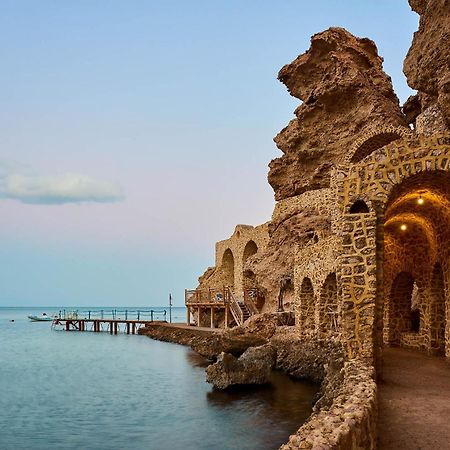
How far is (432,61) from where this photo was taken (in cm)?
1728

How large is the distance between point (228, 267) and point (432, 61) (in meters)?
30.1

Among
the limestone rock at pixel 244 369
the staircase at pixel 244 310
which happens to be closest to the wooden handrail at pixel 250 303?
the staircase at pixel 244 310

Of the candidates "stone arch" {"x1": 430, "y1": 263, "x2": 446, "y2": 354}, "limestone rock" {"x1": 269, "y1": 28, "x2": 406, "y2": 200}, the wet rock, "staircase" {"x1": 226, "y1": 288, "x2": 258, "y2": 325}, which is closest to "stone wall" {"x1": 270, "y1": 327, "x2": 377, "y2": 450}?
"stone arch" {"x1": 430, "y1": 263, "x2": 446, "y2": 354}

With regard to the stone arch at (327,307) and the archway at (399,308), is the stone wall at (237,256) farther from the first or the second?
the archway at (399,308)

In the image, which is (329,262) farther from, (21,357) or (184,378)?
(21,357)

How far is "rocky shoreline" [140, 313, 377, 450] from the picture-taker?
502 centimetres

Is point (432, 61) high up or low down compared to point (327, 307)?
up

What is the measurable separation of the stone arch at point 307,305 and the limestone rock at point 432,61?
7.72m

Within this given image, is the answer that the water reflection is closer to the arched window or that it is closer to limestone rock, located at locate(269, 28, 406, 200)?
the arched window

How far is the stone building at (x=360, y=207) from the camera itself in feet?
30.9

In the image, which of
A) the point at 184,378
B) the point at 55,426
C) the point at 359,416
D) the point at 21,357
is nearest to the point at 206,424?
the point at 55,426

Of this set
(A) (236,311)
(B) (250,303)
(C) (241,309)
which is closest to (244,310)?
(C) (241,309)

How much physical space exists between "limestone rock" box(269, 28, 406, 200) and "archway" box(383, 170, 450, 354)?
13.3m

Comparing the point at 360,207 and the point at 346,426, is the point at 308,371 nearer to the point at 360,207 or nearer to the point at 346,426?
the point at 360,207
